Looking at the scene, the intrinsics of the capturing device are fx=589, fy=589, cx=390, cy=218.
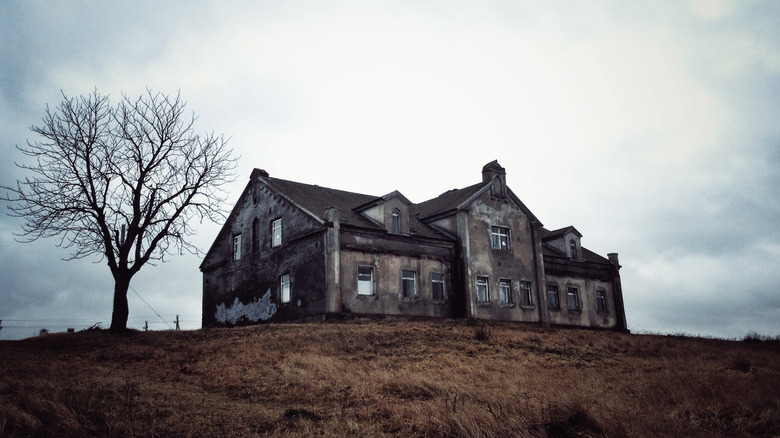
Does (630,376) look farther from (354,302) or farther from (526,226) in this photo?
(526,226)

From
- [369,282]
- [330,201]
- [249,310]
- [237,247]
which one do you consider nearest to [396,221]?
[369,282]

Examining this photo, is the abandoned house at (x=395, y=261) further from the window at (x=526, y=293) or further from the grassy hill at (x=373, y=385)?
the grassy hill at (x=373, y=385)

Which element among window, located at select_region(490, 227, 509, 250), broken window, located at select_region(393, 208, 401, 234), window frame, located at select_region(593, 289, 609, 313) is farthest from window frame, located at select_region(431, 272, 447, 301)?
window frame, located at select_region(593, 289, 609, 313)

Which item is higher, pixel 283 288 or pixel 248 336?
pixel 283 288

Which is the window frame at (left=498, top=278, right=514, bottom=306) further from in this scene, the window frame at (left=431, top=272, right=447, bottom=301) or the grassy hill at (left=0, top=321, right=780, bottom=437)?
A: the grassy hill at (left=0, top=321, right=780, bottom=437)

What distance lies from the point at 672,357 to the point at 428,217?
1648 centimetres

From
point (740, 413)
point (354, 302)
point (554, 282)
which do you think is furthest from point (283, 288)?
point (740, 413)

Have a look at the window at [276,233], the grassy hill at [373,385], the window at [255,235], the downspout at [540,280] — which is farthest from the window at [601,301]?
the window at [255,235]

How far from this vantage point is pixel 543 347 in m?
22.4

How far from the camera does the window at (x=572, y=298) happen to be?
38.3m

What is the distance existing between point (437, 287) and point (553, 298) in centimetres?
970

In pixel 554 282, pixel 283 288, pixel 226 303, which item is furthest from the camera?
pixel 554 282

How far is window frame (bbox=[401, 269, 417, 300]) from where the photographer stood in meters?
30.4

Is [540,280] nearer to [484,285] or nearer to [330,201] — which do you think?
[484,285]
